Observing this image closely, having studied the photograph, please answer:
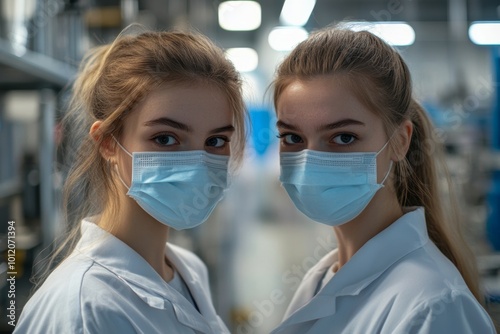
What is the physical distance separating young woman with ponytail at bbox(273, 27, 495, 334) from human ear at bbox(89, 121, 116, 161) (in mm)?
463

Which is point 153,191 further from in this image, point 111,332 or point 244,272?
point 244,272

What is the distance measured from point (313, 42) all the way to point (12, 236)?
1.12 meters

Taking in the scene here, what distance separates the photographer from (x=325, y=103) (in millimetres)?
1396

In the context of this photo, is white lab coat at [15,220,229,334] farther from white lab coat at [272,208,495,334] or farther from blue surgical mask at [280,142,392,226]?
blue surgical mask at [280,142,392,226]

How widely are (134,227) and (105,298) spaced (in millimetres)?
253

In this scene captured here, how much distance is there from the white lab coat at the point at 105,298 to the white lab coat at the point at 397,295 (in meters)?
0.31

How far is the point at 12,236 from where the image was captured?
5.65 feet

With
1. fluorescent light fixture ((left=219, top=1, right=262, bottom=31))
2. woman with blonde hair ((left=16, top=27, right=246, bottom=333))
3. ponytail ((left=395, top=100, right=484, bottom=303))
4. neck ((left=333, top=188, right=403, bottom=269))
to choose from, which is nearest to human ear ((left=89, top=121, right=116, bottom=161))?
woman with blonde hair ((left=16, top=27, right=246, bottom=333))

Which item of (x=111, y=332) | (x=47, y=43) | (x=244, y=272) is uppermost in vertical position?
(x=47, y=43)

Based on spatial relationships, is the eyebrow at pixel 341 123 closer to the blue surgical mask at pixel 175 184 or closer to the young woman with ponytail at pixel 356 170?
the young woman with ponytail at pixel 356 170

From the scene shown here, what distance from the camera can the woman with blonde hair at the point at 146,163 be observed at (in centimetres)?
132

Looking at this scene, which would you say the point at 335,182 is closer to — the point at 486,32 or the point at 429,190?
the point at 429,190

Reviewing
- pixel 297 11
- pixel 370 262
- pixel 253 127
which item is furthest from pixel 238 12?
pixel 370 262

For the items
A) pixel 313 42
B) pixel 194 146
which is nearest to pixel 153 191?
pixel 194 146
